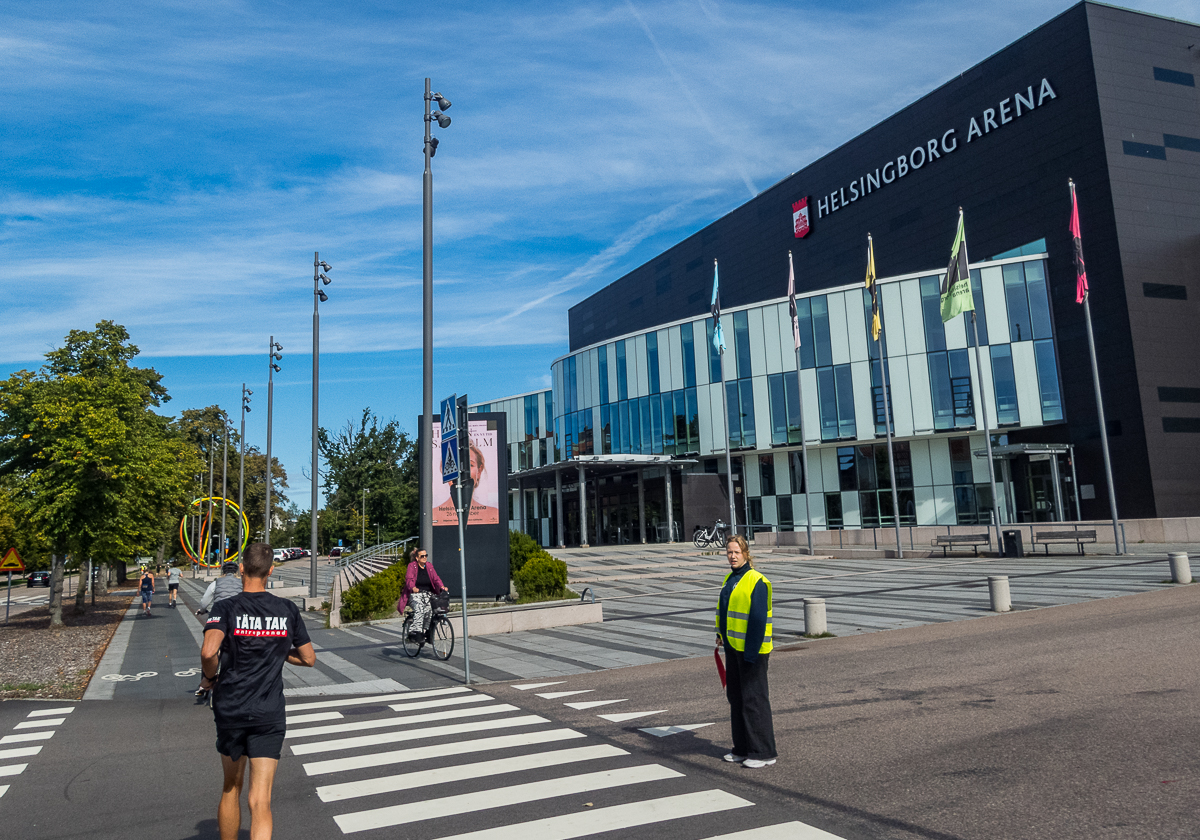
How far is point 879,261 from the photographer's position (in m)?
53.3

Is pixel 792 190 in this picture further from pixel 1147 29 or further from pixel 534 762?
pixel 534 762

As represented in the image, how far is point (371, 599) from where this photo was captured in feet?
64.4

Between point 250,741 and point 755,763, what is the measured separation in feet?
12.4

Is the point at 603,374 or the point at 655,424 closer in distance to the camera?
the point at 655,424

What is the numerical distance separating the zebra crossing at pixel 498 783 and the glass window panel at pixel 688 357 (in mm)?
41907

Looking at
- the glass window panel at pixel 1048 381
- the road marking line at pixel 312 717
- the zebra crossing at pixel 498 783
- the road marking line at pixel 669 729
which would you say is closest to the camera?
the zebra crossing at pixel 498 783

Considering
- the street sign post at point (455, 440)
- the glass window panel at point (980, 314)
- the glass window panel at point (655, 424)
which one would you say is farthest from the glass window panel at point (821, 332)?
the street sign post at point (455, 440)

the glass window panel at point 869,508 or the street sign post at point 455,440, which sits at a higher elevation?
the street sign post at point 455,440

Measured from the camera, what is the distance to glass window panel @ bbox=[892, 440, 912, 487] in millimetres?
44438

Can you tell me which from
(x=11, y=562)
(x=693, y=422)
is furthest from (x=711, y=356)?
(x=11, y=562)

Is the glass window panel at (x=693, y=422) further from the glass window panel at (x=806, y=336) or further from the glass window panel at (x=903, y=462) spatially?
the glass window panel at (x=903, y=462)

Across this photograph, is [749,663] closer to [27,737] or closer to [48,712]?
[27,737]

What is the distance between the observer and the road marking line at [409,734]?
783cm

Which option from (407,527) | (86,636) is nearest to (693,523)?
(407,527)
